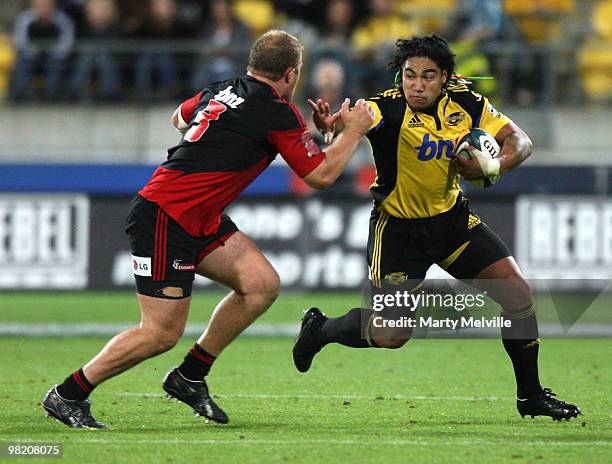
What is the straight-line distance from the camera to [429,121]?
744 cm

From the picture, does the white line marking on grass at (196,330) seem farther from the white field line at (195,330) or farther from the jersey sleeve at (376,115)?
the jersey sleeve at (376,115)

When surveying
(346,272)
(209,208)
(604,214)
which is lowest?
(346,272)

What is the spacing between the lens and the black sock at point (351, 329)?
24.7 ft

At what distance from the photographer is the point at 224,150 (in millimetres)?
7086

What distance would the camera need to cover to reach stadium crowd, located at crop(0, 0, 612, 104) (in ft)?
54.7

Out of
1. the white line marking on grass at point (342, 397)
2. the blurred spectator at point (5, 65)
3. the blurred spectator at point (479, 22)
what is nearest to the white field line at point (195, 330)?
the white line marking on grass at point (342, 397)

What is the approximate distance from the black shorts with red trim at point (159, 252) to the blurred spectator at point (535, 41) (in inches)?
410

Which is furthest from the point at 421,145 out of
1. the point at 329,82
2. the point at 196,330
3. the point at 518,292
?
the point at 329,82

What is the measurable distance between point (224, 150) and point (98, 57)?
10.3 metres

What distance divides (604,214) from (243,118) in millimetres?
7394

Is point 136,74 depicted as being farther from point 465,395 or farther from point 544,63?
point 465,395

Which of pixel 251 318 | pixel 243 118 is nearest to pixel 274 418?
pixel 251 318

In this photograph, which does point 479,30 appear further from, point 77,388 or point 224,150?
point 77,388

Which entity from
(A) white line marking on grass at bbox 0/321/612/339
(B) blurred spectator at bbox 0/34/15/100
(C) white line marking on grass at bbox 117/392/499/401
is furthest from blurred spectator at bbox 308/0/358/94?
(C) white line marking on grass at bbox 117/392/499/401
